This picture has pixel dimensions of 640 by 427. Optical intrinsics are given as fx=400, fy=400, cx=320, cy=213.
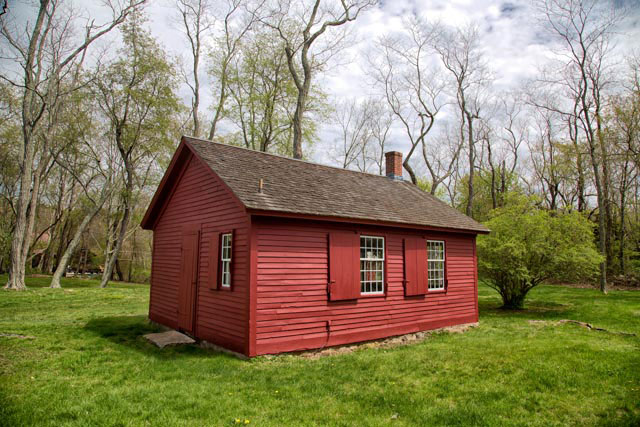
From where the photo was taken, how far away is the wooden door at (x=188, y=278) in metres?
10.4

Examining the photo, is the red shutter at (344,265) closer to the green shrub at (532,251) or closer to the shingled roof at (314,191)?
the shingled roof at (314,191)

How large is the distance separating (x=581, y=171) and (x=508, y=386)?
3057cm

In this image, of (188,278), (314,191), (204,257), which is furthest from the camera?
(314,191)

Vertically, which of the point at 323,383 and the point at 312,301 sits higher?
the point at 312,301

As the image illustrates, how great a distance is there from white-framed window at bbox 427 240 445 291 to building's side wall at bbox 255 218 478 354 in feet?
1.81

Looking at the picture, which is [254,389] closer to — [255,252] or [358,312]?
[255,252]

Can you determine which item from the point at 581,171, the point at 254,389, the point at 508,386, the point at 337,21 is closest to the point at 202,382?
the point at 254,389

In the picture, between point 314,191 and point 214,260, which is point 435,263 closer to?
point 314,191

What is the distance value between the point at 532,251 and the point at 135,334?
47.8 ft

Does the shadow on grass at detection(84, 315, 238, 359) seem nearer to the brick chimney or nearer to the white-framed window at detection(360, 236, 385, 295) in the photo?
the white-framed window at detection(360, 236, 385, 295)

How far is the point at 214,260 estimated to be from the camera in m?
9.50

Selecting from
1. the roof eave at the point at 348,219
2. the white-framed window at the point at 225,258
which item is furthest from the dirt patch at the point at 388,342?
the roof eave at the point at 348,219

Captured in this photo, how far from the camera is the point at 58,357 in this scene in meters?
7.91

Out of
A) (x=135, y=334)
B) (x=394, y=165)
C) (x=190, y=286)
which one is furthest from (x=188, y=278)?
(x=394, y=165)
